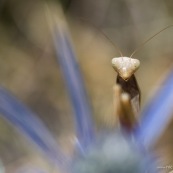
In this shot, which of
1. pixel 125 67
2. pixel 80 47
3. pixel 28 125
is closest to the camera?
pixel 28 125

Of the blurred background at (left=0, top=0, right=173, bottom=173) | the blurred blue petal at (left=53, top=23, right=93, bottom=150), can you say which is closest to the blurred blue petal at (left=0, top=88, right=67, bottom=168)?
the blurred blue petal at (left=53, top=23, right=93, bottom=150)

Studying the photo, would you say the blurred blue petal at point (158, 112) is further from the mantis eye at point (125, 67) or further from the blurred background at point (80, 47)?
the blurred background at point (80, 47)

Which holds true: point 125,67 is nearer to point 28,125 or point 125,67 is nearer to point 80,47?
point 28,125

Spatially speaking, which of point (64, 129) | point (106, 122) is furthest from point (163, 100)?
point (64, 129)

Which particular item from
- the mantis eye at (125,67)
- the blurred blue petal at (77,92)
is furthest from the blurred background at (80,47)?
the blurred blue petal at (77,92)

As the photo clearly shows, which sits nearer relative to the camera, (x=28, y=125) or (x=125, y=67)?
(x=28, y=125)

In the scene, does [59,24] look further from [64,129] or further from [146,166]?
[64,129]

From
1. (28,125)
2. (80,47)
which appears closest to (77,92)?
(28,125)
